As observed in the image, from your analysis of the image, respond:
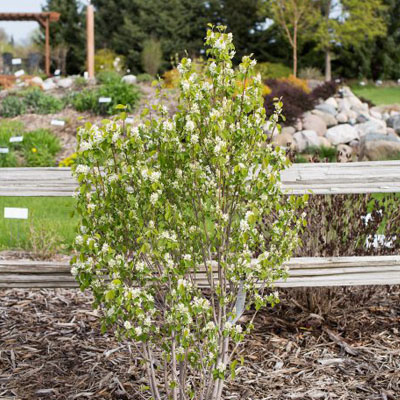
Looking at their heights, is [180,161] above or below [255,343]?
above

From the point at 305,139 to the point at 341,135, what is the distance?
1.16 m

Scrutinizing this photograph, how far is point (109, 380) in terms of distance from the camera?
3.24 m

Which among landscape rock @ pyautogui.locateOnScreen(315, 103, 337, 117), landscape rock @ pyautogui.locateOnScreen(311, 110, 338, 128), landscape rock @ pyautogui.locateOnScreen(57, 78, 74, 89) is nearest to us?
landscape rock @ pyautogui.locateOnScreen(311, 110, 338, 128)

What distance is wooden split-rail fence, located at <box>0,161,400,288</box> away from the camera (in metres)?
3.38

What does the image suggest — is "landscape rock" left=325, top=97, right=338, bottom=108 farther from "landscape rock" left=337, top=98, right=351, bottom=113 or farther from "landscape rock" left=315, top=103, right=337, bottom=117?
"landscape rock" left=315, top=103, right=337, bottom=117

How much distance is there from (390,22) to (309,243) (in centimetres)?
2928

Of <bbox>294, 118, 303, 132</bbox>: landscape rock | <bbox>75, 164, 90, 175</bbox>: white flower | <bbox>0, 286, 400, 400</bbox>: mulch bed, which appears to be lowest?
<bbox>0, 286, 400, 400</bbox>: mulch bed

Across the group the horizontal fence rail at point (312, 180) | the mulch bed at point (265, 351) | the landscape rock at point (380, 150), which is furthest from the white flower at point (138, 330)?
the landscape rock at point (380, 150)

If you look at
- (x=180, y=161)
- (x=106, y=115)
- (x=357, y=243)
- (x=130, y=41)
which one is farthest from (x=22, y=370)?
(x=130, y=41)

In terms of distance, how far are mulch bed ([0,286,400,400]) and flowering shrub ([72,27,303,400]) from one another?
617mm

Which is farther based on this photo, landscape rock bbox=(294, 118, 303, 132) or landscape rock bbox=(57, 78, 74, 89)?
landscape rock bbox=(57, 78, 74, 89)

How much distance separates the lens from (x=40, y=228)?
5.14 m

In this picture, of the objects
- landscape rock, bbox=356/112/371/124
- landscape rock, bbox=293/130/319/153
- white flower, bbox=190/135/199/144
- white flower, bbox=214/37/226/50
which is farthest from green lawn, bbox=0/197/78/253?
landscape rock, bbox=356/112/371/124

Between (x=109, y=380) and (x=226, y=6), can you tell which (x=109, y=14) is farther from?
(x=109, y=380)
